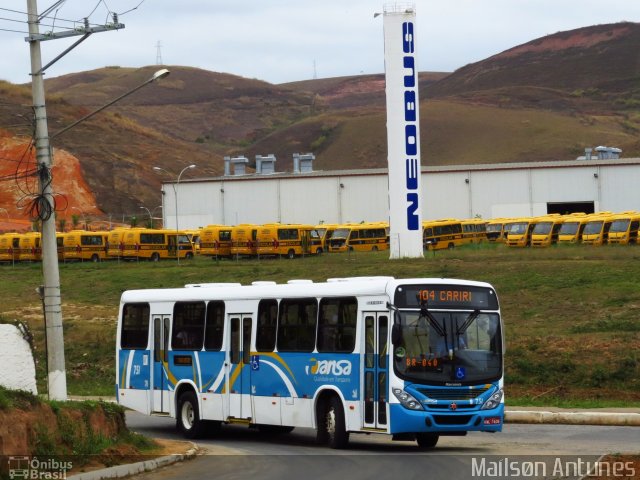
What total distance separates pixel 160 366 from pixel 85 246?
58.4 meters

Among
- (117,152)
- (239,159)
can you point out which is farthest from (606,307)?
(117,152)

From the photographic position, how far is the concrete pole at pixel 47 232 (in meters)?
24.6

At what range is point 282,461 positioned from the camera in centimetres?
1984

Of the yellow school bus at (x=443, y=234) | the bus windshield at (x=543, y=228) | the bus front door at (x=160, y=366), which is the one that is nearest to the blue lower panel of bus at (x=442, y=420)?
the bus front door at (x=160, y=366)

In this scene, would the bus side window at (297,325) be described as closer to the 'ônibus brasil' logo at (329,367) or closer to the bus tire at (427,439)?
the 'ônibus brasil' logo at (329,367)

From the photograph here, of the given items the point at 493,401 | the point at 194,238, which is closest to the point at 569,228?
the point at 194,238

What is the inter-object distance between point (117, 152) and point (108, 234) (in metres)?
76.5

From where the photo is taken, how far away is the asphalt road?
17.6 m

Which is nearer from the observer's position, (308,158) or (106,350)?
Answer: (106,350)

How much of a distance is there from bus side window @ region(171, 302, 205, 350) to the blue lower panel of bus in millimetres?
6497

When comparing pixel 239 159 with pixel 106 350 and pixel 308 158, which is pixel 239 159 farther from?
pixel 106 350

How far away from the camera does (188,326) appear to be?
2589 centimetres

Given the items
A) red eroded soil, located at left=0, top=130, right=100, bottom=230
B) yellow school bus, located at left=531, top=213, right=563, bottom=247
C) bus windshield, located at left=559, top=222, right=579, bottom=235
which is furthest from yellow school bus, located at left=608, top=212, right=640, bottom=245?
red eroded soil, located at left=0, top=130, right=100, bottom=230

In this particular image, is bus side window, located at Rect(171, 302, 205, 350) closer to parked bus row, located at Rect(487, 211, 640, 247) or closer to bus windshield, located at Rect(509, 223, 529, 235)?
parked bus row, located at Rect(487, 211, 640, 247)
